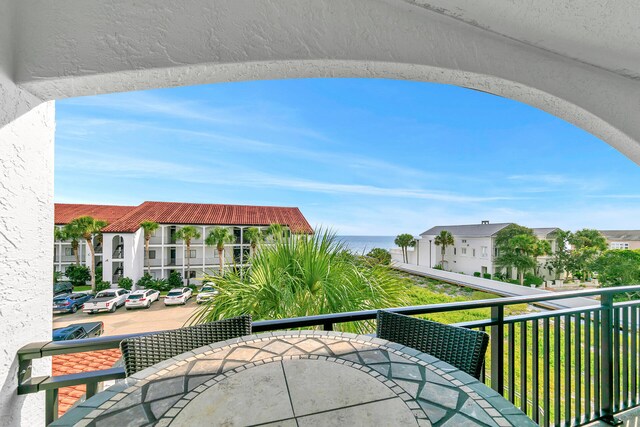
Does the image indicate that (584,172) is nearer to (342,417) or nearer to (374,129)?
(374,129)

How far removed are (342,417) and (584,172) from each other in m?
28.7

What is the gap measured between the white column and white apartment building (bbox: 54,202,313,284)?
16.9 m

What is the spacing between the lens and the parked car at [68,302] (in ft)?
46.2

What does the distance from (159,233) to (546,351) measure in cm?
2390

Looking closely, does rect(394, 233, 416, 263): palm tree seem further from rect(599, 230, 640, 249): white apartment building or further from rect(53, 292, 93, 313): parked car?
rect(53, 292, 93, 313): parked car

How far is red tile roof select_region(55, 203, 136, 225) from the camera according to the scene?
61.5 ft

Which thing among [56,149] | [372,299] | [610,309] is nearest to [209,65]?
[56,149]

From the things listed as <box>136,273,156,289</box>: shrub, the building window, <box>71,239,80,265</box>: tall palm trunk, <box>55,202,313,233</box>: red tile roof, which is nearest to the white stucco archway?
the building window

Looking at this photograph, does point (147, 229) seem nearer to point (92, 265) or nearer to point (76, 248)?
point (92, 265)

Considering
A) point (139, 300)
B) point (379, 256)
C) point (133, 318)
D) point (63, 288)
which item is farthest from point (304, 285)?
point (63, 288)

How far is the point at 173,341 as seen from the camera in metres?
1.12

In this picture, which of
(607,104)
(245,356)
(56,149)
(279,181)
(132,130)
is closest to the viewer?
(245,356)

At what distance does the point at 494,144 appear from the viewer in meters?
24.3

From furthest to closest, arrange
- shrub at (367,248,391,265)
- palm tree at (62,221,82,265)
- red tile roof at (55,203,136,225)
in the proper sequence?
1. red tile roof at (55,203,136,225)
2. palm tree at (62,221,82,265)
3. shrub at (367,248,391,265)
